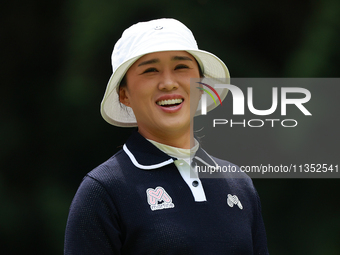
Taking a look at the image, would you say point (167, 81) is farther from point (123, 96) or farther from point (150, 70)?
point (123, 96)

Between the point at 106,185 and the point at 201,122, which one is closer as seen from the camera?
the point at 106,185

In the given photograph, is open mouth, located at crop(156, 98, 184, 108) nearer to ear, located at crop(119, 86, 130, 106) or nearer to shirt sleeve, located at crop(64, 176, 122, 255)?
ear, located at crop(119, 86, 130, 106)

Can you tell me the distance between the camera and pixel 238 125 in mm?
2873

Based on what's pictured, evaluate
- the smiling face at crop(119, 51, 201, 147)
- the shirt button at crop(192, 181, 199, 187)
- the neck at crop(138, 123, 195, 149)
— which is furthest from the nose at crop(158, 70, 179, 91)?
the shirt button at crop(192, 181, 199, 187)

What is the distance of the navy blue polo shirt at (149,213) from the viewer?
1364 millimetres

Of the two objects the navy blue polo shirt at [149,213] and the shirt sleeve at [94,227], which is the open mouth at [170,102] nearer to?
the navy blue polo shirt at [149,213]

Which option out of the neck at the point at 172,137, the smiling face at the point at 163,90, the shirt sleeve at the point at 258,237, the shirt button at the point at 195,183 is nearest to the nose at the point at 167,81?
the smiling face at the point at 163,90

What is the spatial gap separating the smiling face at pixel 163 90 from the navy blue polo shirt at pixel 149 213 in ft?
0.33

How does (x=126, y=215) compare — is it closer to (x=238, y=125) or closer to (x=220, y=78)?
(x=220, y=78)

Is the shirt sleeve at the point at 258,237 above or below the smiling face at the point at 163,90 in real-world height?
below

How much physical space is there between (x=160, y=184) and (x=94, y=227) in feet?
0.80

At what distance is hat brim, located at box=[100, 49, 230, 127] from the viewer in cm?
159

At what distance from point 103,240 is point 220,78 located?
→ 2.55 ft

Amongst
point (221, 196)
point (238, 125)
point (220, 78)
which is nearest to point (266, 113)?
point (238, 125)
